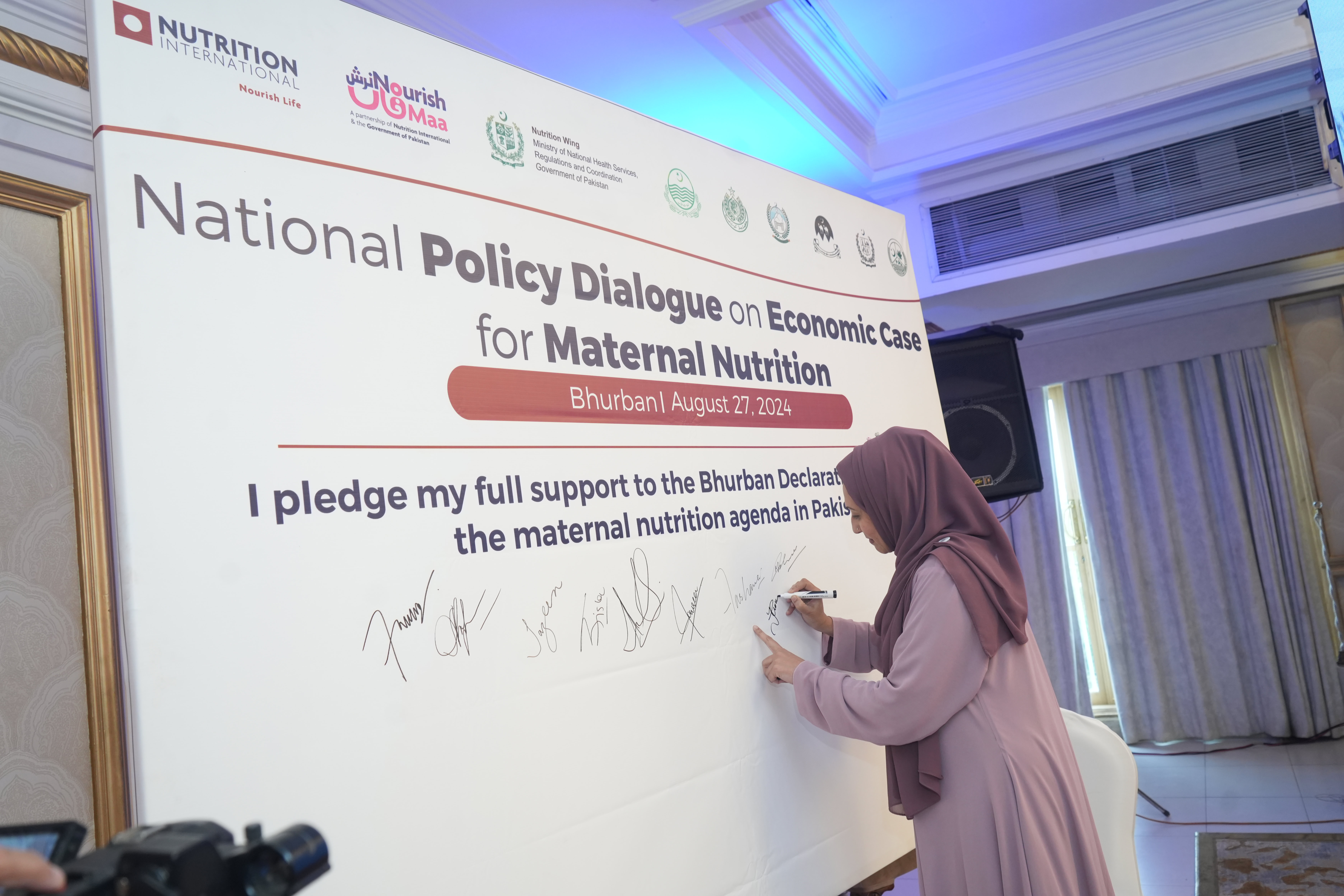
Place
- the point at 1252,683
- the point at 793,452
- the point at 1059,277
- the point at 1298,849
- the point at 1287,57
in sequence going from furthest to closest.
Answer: the point at 1252,683 → the point at 1059,277 → the point at 1298,849 → the point at 1287,57 → the point at 793,452

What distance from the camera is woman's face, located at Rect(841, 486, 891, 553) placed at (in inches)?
69.6

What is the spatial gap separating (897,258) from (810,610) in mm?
1022

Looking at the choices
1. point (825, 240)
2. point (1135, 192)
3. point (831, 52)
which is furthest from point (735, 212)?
point (1135, 192)

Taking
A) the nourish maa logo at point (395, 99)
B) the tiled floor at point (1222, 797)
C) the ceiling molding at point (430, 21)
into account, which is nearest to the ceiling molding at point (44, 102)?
the ceiling molding at point (430, 21)

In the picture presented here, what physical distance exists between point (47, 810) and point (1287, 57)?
4.40 meters

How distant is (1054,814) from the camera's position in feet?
5.08

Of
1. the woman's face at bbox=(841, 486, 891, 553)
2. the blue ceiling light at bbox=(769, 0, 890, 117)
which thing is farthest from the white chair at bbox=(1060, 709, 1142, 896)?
the blue ceiling light at bbox=(769, 0, 890, 117)

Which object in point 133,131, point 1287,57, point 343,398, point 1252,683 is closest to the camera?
point 133,131

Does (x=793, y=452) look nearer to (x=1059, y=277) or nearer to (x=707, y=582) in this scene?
(x=707, y=582)

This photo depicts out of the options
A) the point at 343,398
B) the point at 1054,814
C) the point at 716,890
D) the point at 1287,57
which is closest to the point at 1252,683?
the point at 1287,57

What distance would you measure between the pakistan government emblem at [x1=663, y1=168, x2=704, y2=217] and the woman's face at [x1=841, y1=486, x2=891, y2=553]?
25.0 inches

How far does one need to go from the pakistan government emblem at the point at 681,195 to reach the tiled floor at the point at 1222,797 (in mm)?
2885

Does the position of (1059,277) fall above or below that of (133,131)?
above
